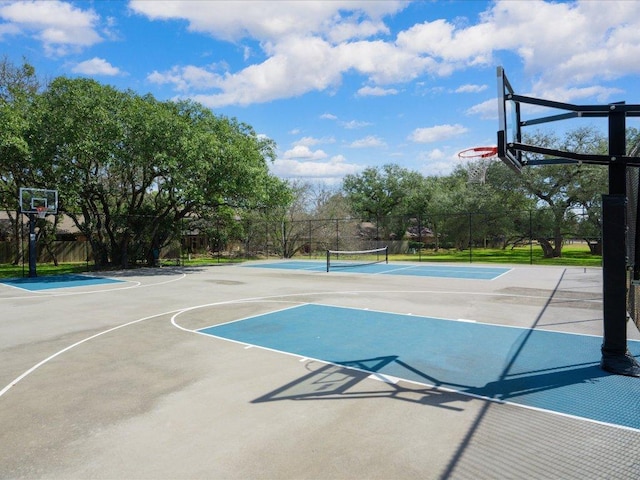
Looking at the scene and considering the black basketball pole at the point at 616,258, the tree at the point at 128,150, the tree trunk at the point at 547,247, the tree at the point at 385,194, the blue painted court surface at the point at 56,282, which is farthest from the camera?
the tree at the point at 385,194

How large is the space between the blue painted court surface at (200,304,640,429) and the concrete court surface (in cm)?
32

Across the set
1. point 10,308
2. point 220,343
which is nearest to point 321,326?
point 220,343

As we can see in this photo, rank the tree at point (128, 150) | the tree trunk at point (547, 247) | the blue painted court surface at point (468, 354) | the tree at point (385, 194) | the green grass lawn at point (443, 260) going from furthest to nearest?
the tree at point (385, 194) < the tree trunk at point (547, 247) < the green grass lawn at point (443, 260) < the tree at point (128, 150) < the blue painted court surface at point (468, 354)

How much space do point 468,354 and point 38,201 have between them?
23.2 m

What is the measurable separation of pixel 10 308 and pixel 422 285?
1369 cm

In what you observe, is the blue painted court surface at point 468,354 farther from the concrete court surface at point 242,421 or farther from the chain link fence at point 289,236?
the chain link fence at point 289,236

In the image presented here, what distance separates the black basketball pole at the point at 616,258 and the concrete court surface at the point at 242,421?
139 cm

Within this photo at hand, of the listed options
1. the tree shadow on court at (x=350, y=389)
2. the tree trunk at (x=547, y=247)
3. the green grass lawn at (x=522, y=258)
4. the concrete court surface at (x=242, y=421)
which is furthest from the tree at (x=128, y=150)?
the tree trunk at (x=547, y=247)

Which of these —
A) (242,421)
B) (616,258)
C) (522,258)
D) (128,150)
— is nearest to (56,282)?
(128,150)

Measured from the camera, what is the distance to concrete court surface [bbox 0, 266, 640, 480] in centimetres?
388

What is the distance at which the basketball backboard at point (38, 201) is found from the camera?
22188 mm

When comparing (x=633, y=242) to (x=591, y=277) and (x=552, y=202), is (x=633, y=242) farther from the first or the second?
(x=552, y=202)

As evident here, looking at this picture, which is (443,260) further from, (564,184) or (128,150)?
(128,150)

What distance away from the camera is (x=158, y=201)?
3047 centimetres
